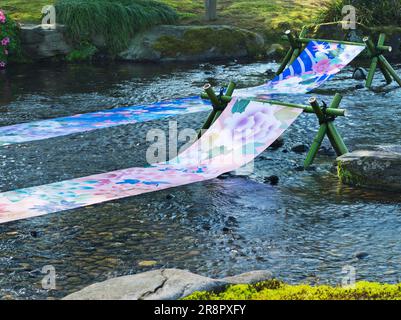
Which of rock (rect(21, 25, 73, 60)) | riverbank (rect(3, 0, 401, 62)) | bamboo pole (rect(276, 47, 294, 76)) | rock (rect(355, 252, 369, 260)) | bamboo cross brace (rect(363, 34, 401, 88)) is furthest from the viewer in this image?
riverbank (rect(3, 0, 401, 62))

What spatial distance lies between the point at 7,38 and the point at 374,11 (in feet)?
24.2

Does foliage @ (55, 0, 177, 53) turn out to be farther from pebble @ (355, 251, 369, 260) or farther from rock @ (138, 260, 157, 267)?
pebble @ (355, 251, 369, 260)

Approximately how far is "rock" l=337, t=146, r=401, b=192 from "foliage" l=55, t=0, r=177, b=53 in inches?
354

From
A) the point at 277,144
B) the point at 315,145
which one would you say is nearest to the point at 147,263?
the point at 315,145

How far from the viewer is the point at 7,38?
47.2 feet

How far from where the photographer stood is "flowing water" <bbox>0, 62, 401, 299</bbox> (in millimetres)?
5367

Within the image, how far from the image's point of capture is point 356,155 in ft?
24.2

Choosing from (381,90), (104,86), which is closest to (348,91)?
(381,90)

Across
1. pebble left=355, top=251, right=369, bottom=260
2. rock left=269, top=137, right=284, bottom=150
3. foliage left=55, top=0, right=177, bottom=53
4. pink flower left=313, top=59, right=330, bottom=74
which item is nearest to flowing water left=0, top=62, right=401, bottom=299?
pebble left=355, top=251, right=369, bottom=260

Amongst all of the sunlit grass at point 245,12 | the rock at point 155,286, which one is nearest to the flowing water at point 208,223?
the rock at point 155,286

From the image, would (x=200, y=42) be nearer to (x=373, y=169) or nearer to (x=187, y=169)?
(x=187, y=169)
